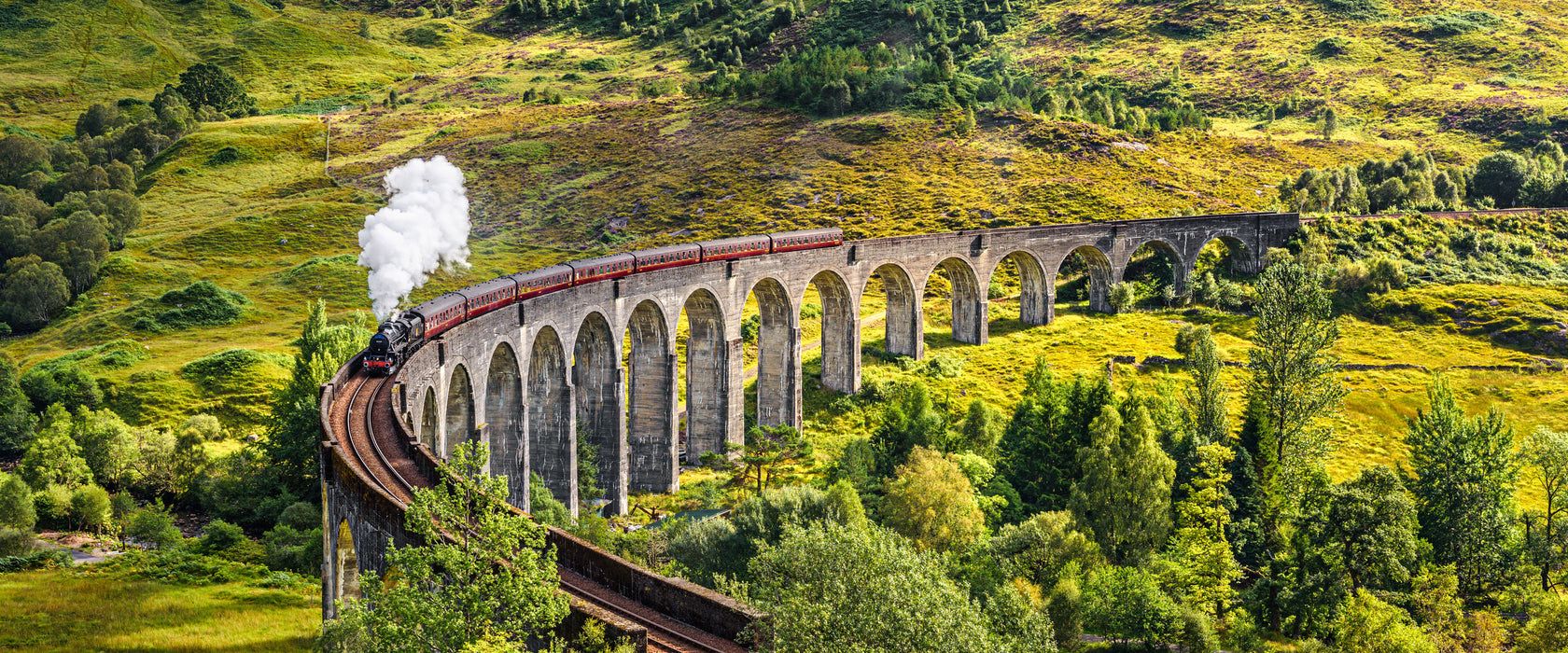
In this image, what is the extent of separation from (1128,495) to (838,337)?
29.0m

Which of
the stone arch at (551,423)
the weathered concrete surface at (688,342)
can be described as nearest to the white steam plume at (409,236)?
the weathered concrete surface at (688,342)

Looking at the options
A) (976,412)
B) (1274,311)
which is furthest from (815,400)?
(1274,311)

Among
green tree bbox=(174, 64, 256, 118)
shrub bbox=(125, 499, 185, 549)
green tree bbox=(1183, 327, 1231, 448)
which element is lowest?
shrub bbox=(125, 499, 185, 549)

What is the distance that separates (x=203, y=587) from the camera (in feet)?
161

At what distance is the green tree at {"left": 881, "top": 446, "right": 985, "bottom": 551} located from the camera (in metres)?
48.9

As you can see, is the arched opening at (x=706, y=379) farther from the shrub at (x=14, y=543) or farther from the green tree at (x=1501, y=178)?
the green tree at (x=1501, y=178)

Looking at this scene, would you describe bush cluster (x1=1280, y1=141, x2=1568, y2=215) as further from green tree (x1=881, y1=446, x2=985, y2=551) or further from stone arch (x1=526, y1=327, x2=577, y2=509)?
stone arch (x1=526, y1=327, x2=577, y2=509)

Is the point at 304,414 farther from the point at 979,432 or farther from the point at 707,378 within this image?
the point at 979,432

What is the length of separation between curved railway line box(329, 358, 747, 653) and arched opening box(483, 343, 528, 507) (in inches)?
270

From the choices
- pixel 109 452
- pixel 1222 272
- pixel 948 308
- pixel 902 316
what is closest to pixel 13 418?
pixel 109 452

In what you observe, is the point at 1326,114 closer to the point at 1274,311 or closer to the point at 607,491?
the point at 1274,311

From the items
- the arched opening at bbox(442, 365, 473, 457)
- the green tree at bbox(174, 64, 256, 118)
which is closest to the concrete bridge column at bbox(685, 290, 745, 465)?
the arched opening at bbox(442, 365, 473, 457)

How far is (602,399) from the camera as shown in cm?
5831

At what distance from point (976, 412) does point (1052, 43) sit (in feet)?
494
